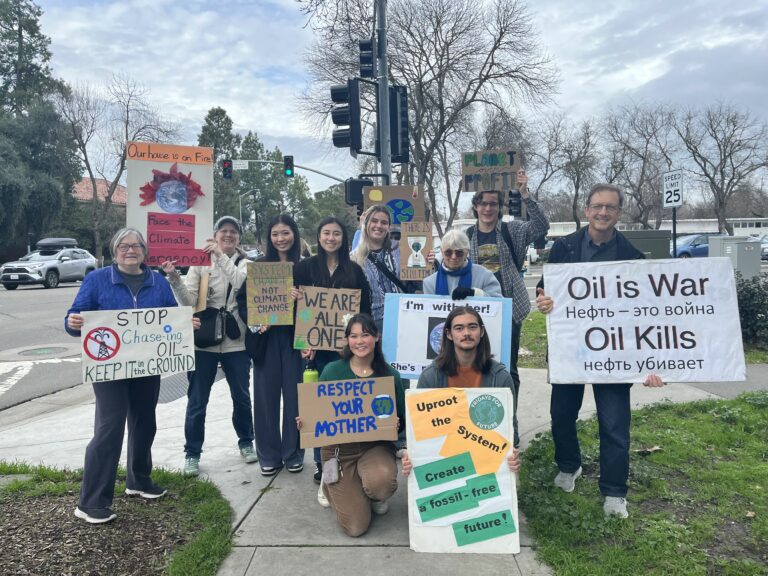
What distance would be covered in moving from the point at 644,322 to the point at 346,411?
1935 mm

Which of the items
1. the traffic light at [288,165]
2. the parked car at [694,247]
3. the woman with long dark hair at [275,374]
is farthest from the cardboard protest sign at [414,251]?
the parked car at [694,247]

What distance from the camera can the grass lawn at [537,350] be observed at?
778 centimetres

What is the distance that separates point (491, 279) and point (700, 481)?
6.74 feet

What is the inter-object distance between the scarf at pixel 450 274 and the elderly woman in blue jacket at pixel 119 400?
1853 millimetres

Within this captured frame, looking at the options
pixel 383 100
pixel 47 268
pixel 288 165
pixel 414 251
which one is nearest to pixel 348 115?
pixel 383 100

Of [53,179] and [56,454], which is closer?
[56,454]

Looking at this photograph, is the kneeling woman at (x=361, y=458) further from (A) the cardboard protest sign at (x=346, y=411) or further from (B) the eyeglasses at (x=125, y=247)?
(B) the eyeglasses at (x=125, y=247)

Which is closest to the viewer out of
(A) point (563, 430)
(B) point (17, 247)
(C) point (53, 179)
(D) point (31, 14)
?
(A) point (563, 430)

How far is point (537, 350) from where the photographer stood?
8.75m

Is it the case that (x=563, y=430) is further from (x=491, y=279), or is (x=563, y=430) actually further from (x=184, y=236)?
(x=184, y=236)

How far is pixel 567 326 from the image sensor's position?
3.57 metres

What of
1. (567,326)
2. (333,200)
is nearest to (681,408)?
(567,326)

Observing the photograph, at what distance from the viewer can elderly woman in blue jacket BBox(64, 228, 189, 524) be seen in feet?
11.2

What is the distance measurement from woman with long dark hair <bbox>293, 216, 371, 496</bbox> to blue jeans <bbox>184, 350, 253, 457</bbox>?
67 centimetres
